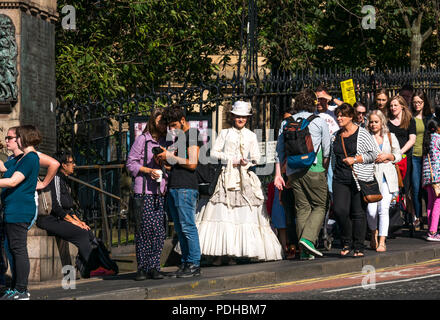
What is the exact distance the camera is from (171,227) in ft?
43.9

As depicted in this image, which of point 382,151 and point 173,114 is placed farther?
point 382,151

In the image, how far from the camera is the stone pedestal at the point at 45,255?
34.8ft

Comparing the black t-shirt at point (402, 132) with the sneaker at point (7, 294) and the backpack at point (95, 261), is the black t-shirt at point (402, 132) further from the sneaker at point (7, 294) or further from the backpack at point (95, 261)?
the sneaker at point (7, 294)

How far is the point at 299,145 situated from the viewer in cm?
1114

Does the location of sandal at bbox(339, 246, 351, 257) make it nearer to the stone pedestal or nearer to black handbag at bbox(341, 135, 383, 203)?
black handbag at bbox(341, 135, 383, 203)

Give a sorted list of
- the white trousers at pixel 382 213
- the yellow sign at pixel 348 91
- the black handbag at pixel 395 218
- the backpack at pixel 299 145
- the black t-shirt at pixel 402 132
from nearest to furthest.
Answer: the backpack at pixel 299 145 < the white trousers at pixel 382 213 < the black handbag at pixel 395 218 < the black t-shirt at pixel 402 132 < the yellow sign at pixel 348 91

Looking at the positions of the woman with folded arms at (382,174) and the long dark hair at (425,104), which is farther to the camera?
the long dark hair at (425,104)

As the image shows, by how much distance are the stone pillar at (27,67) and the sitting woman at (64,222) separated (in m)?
0.48

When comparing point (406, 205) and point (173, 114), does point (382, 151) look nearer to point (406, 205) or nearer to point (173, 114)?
point (406, 205)

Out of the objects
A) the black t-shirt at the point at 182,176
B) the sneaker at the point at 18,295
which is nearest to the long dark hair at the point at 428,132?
the black t-shirt at the point at 182,176
